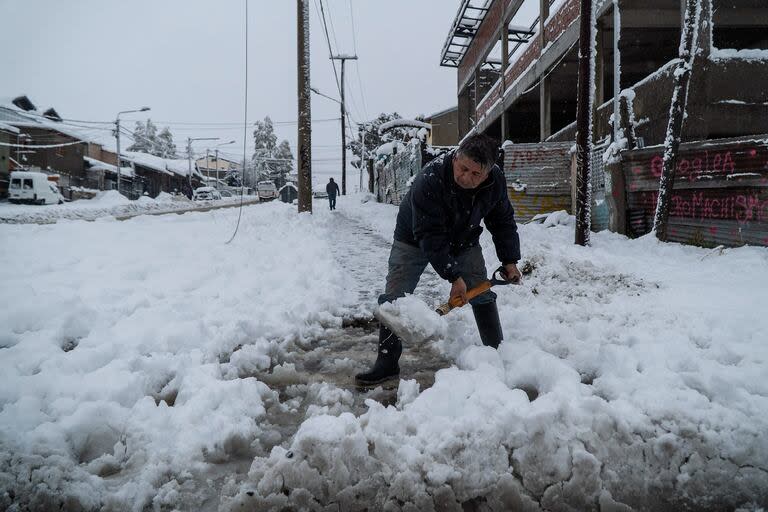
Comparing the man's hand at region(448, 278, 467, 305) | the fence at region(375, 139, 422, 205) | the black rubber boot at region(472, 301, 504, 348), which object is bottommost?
the black rubber boot at region(472, 301, 504, 348)

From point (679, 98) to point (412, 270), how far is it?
6.15 meters

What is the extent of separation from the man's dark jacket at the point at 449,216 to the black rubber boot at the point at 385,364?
55 centimetres

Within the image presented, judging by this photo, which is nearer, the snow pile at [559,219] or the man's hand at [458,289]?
the man's hand at [458,289]

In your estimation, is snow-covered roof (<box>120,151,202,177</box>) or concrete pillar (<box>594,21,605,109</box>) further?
snow-covered roof (<box>120,151,202,177</box>)

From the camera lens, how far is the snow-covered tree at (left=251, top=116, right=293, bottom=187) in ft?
246

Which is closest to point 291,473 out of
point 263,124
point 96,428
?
point 96,428

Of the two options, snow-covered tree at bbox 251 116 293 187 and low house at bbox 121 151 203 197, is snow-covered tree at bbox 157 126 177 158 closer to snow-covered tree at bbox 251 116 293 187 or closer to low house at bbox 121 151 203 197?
snow-covered tree at bbox 251 116 293 187

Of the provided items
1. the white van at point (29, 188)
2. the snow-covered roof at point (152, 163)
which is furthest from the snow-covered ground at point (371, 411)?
the snow-covered roof at point (152, 163)

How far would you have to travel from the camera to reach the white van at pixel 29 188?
69.8ft

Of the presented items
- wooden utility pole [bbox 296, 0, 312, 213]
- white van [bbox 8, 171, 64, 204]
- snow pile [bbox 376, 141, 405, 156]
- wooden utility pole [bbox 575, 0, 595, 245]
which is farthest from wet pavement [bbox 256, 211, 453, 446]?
white van [bbox 8, 171, 64, 204]

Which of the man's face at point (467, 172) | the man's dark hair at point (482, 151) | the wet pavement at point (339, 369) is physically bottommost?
the wet pavement at point (339, 369)

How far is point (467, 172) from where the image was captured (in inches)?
104

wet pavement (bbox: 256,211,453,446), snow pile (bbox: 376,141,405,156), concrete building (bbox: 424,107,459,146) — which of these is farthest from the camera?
concrete building (bbox: 424,107,459,146)

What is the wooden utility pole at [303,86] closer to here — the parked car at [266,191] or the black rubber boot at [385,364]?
the black rubber boot at [385,364]
